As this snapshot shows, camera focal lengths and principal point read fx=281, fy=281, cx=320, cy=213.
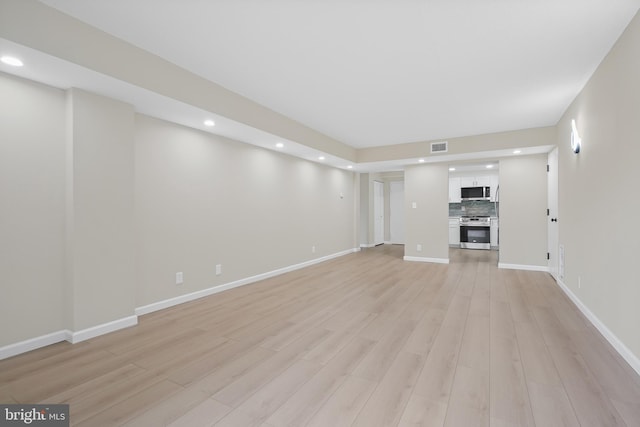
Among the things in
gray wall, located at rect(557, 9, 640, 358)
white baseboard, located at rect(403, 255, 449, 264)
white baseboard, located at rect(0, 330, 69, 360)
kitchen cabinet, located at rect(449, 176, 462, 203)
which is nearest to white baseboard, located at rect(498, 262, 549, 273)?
white baseboard, located at rect(403, 255, 449, 264)

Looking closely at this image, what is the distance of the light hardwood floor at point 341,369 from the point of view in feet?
5.35

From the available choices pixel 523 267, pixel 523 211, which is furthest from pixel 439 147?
pixel 523 267

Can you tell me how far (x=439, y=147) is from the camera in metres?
5.76

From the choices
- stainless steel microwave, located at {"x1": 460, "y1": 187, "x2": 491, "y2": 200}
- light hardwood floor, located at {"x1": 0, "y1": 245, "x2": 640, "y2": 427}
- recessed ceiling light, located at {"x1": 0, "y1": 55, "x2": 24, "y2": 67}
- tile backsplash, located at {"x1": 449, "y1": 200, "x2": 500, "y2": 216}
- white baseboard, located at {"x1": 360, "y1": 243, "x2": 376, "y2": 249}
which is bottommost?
light hardwood floor, located at {"x1": 0, "y1": 245, "x2": 640, "y2": 427}

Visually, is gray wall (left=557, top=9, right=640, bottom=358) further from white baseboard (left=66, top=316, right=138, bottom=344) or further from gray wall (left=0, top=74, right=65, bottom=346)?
gray wall (left=0, top=74, right=65, bottom=346)

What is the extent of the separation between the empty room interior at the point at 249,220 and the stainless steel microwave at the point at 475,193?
3911 mm

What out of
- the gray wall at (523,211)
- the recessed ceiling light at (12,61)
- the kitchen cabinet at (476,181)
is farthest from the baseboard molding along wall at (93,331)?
the kitchen cabinet at (476,181)

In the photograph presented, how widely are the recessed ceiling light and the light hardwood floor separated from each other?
7.54 ft

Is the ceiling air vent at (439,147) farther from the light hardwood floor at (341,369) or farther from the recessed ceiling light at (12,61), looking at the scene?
the recessed ceiling light at (12,61)

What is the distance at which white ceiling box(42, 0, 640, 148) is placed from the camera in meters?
2.02

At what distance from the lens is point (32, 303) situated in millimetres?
2424

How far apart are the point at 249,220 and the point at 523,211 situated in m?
5.34

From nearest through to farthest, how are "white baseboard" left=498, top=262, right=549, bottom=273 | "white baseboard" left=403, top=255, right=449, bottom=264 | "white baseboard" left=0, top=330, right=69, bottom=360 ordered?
"white baseboard" left=0, top=330, right=69, bottom=360 < "white baseboard" left=498, top=262, right=549, bottom=273 < "white baseboard" left=403, top=255, right=449, bottom=264

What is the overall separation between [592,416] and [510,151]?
15.8 feet
